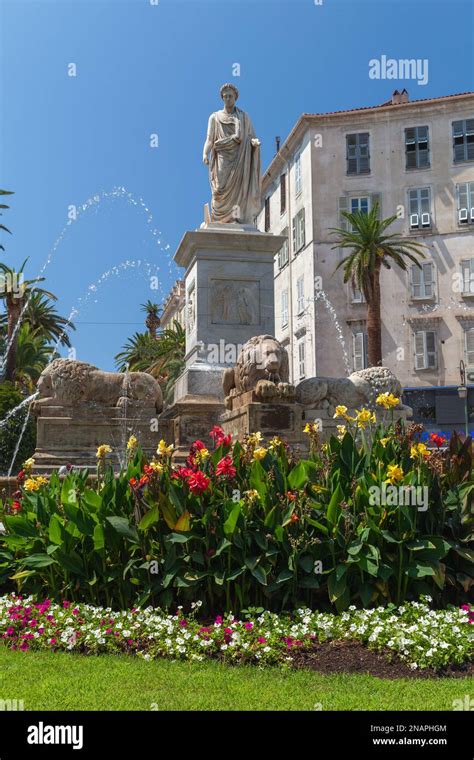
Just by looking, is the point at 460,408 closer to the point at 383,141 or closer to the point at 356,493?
the point at 383,141

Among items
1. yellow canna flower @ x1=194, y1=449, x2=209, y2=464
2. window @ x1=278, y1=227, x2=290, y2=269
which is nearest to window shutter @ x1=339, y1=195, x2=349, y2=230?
window @ x1=278, y1=227, x2=290, y2=269

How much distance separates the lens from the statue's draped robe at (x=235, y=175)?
14.0 metres

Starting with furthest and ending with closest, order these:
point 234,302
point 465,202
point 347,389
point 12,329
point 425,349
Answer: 1. point 465,202
2. point 425,349
3. point 12,329
4. point 234,302
5. point 347,389

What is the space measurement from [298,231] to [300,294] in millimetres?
3926

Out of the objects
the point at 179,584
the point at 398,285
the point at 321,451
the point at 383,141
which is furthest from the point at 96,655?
the point at 383,141

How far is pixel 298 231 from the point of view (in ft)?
157

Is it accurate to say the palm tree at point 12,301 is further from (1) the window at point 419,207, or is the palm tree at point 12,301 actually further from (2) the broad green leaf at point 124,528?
(2) the broad green leaf at point 124,528

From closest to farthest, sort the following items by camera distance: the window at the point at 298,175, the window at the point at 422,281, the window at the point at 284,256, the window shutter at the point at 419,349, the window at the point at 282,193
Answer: the window shutter at the point at 419,349 → the window at the point at 422,281 → the window at the point at 298,175 → the window at the point at 284,256 → the window at the point at 282,193

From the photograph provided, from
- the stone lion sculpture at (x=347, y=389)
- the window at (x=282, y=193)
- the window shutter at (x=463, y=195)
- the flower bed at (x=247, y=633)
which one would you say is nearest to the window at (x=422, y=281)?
the window shutter at (x=463, y=195)

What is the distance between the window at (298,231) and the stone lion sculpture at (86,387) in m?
36.1

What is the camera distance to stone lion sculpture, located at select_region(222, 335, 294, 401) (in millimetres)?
9922

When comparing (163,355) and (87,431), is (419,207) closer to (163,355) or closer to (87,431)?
(163,355)

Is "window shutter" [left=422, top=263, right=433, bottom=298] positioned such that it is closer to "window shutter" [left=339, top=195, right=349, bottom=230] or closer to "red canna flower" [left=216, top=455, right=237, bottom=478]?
"window shutter" [left=339, top=195, right=349, bottom=230]

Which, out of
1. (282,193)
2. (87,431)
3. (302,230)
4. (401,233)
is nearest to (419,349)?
(401,233)
